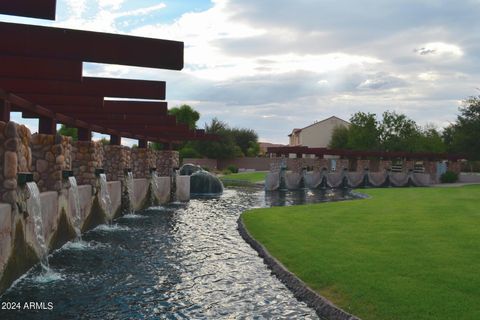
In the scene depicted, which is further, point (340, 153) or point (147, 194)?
point (340, 153)

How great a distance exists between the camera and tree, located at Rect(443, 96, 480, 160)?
46.7 meters

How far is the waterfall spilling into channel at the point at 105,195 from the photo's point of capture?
62.0 ft

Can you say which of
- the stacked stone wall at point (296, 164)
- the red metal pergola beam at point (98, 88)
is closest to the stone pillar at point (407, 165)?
the stacked stone wall at point (296, 164)

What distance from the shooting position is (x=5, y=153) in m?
10.2

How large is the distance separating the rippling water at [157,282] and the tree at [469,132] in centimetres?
3859

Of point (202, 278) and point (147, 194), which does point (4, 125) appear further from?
point (147, 194)

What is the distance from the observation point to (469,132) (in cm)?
4753

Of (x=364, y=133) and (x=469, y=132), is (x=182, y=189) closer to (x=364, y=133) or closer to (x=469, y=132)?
(x=469, y=132)

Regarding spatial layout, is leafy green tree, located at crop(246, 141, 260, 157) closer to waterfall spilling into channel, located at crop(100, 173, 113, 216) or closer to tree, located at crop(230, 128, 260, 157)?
tree, located at crop(230, 128, 260, 157)

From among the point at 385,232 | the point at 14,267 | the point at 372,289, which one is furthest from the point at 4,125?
the point at 385,232

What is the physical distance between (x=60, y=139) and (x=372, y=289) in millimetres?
10617

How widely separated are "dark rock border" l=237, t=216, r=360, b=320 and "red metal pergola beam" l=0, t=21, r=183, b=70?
466cm

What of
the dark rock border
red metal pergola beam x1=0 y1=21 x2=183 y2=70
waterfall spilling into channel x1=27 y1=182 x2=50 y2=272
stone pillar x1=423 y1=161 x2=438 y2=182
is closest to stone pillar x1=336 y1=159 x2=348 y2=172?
stone pillar x1=423 y1=161 x2=438 y2=182

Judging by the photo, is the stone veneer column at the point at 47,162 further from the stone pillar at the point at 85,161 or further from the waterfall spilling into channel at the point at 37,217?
the stone pillar at the point at 85,161
